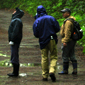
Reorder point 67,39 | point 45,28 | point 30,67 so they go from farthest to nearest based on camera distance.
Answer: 1. point 30,67
2. point 67,39
3. point 45,28

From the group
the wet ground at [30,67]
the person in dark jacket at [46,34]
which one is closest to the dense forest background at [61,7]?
the wet ground at [30,67]

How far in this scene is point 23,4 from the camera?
28.9m

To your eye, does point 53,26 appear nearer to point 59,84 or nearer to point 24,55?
point 59,84

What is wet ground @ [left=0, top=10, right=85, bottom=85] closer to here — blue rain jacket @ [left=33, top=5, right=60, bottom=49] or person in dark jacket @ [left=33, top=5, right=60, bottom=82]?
person in dark jacket @ [left=33, top=5, right=60, bottom=82]

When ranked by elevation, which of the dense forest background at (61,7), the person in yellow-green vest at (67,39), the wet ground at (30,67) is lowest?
the wet ground at (30,67)

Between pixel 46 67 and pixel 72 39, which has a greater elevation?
pixel 72 39

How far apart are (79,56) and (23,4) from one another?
768 inches

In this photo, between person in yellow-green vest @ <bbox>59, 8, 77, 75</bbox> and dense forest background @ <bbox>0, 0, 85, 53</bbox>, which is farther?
dense forest background @ <bbox>0, 0, 85, 53</bbox>

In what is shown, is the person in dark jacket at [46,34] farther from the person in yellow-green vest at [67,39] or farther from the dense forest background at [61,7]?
the dense forest background at [61,7]

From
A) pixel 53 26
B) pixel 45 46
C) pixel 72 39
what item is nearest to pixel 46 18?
pixel 53 26

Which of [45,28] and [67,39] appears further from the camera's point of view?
[67,39]

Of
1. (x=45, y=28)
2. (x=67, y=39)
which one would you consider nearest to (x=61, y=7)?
(x=67, y=39)

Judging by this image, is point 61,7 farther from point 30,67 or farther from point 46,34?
point 46,34

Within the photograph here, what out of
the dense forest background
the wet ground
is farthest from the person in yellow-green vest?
the dense forest background
